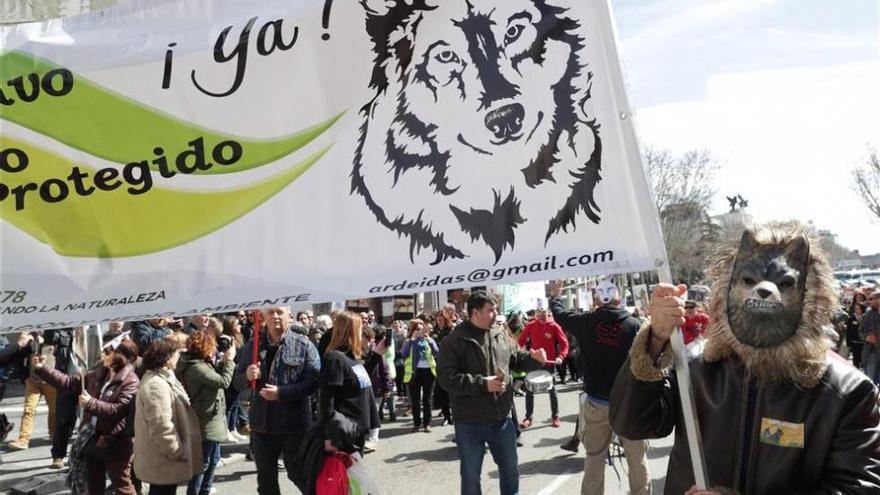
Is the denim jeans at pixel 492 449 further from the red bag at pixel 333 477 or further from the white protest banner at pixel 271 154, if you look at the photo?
the white protest banner at pixel 271 154

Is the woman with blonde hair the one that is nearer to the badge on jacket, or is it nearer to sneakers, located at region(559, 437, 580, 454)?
the badge on jacket

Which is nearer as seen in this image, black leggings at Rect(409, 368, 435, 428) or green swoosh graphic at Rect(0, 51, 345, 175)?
green swoosh graphic at Rect(0, 51, 345, 175)

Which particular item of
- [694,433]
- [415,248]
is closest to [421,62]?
[415,248]

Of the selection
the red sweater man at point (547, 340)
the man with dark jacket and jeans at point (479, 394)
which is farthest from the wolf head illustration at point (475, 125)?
the red sweater man at point (547, 340)

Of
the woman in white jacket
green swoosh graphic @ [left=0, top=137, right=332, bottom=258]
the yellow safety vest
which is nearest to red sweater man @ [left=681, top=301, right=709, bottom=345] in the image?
the yellow safety vest

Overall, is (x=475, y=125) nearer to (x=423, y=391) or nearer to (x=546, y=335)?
(x=546, y=335)

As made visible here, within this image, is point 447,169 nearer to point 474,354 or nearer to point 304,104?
point 304,104

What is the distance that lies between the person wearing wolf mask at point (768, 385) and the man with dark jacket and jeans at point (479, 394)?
3.24 metres

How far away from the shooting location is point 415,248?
2830 mm

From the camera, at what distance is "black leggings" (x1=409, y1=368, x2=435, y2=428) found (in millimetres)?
11906

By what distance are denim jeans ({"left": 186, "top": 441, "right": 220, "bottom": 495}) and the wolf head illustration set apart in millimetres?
4953

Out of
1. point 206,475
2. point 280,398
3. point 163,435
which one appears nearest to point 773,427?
point 280,398

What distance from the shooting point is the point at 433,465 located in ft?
30.6

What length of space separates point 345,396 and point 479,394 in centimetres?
97
